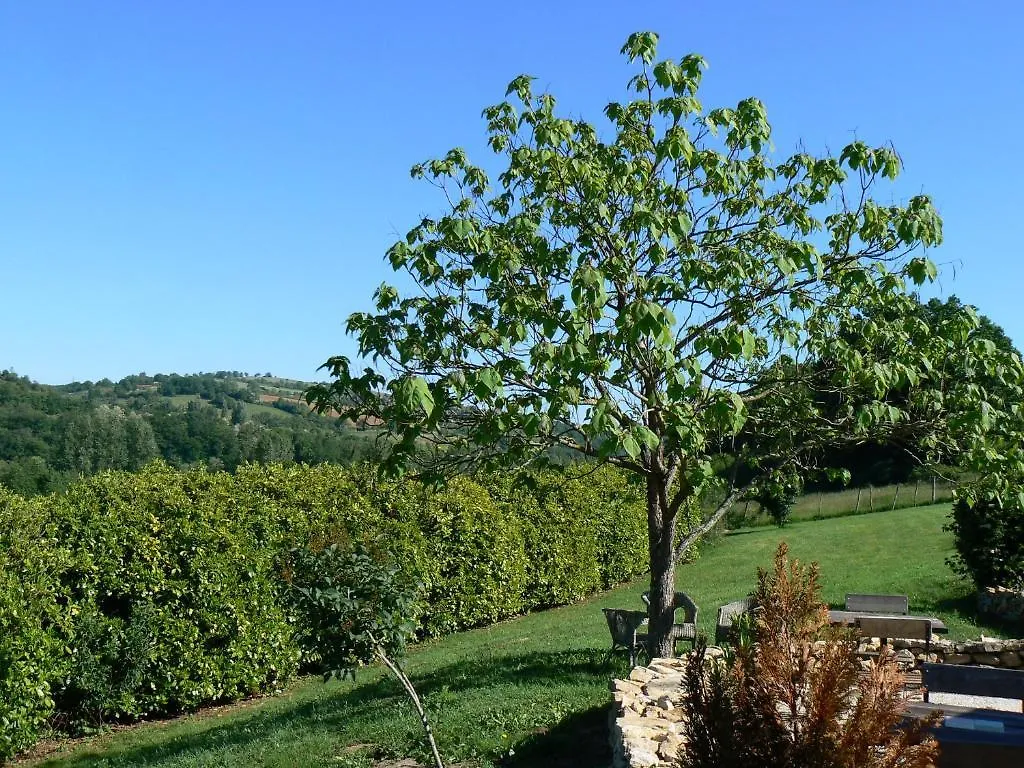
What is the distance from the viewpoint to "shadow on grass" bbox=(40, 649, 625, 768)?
7059mm

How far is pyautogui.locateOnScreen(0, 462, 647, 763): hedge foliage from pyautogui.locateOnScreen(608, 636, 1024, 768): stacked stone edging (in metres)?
2.08

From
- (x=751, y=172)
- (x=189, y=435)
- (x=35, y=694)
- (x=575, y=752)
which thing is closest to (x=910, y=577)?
(x=751, y=172)

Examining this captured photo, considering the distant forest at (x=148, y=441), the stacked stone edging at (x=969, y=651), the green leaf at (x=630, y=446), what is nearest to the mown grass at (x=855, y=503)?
the distant forest at (x=148, y=441)

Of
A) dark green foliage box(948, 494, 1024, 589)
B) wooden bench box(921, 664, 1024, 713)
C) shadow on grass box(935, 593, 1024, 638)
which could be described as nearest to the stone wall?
shadow on grass box(935, 593, 1024, 638)

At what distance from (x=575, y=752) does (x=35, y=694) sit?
237 inches

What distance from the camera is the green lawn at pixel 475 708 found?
7191mm

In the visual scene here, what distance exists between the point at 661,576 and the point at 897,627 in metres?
2.98

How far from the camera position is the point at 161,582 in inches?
426

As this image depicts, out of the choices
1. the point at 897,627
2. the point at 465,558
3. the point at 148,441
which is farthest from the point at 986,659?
the point at 148,441

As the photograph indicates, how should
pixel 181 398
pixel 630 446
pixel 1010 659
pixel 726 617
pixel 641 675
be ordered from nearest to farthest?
1. pixel 630 446
2. pixel 641 675
3. pixel 1010 659
4. pixel 726 617
5. pixel 181 398

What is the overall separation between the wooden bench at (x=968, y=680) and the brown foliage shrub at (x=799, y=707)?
2.87 metres

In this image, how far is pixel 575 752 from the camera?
6906 millimetres

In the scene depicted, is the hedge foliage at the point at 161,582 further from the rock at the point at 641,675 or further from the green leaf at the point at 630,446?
the green leaf at the point at 630,446

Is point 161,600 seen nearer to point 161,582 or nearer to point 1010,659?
point 161,582
